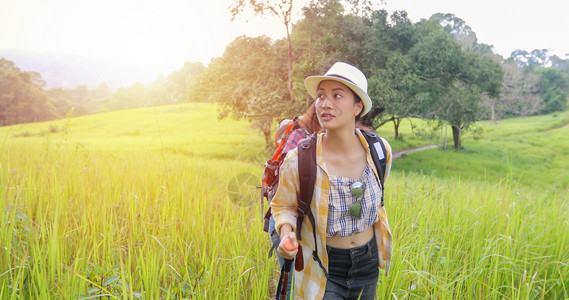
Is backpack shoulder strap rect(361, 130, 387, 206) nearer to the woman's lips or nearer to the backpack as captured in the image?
the backpack

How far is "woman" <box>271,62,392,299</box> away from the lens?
72.2 inches

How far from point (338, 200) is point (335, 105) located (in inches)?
21.1

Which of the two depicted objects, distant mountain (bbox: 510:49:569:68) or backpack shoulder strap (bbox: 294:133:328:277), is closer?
backpack shoulder strap (bbox: 294:133:328:277)

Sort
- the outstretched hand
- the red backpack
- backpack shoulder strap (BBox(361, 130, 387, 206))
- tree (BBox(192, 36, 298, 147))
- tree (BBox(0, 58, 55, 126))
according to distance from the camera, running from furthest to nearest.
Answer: tree (BBox(0, 58, 55, 126)) < tree (BBox(192, 36, 298, 147)) < the red backpack < backpack shoulder strap (BBox(361, 130, 387, 206)) < the outstretched hand

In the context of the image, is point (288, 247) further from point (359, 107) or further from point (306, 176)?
point (359, 107)

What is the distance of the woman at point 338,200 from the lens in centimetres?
183

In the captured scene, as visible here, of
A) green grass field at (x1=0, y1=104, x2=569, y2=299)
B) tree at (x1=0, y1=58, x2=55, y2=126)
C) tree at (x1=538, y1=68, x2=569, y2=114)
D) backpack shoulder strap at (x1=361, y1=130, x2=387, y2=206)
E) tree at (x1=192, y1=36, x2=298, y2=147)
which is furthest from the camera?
tree at (x1=538, y1=68, x2=569, y2=114)

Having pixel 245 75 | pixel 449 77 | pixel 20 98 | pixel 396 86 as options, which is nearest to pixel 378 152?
pixel 396 86

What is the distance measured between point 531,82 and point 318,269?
211 feet

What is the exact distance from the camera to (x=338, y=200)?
1860 mm

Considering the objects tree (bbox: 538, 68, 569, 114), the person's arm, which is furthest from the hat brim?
tree (bbox: 538, 68, 569, 114)

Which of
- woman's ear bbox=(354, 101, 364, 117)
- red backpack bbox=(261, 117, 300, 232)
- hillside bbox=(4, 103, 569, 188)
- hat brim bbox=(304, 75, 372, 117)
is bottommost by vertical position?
A: hillside bbox=(4, 103, 569, 188)

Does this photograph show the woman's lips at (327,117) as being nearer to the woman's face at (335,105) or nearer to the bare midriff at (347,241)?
the woman's face at (335,105)

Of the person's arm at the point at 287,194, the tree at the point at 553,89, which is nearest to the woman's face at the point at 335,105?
the person's arm at the point at 287,194
